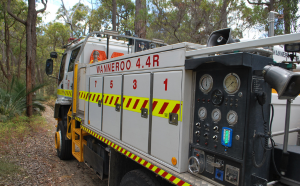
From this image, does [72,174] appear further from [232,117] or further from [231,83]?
[231,83]

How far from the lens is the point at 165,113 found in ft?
7.76

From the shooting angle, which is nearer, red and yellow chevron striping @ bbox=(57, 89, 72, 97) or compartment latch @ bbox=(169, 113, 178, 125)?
compartment latch @ bbox=(169, 113, 178, 125)

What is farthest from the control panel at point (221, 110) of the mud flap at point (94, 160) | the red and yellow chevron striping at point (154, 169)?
the mud flap at point (94, 160)

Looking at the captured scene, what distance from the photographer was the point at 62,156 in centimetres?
610

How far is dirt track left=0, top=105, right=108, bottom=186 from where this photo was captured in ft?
16.0

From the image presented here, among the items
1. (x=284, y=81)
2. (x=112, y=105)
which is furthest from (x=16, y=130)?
(x=284, y=81)

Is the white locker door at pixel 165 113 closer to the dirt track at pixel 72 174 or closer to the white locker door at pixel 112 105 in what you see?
the white locker door at pixel 112 105

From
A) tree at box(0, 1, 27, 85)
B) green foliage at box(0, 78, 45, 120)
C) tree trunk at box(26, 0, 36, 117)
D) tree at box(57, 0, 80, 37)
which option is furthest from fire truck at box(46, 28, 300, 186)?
tree at box(57, 0, 80, 37)

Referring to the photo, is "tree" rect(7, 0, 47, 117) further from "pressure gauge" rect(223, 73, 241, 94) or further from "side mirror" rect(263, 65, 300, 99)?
"side mirror" rect(263, 65, 300, 99)

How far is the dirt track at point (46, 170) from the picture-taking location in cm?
487

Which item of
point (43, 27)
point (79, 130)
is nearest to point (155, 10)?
point (79, 130)

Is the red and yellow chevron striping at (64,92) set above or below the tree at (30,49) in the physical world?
below

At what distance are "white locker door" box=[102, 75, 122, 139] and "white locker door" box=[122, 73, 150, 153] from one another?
0.20 metres

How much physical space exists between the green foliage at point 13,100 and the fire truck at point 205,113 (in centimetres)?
896
